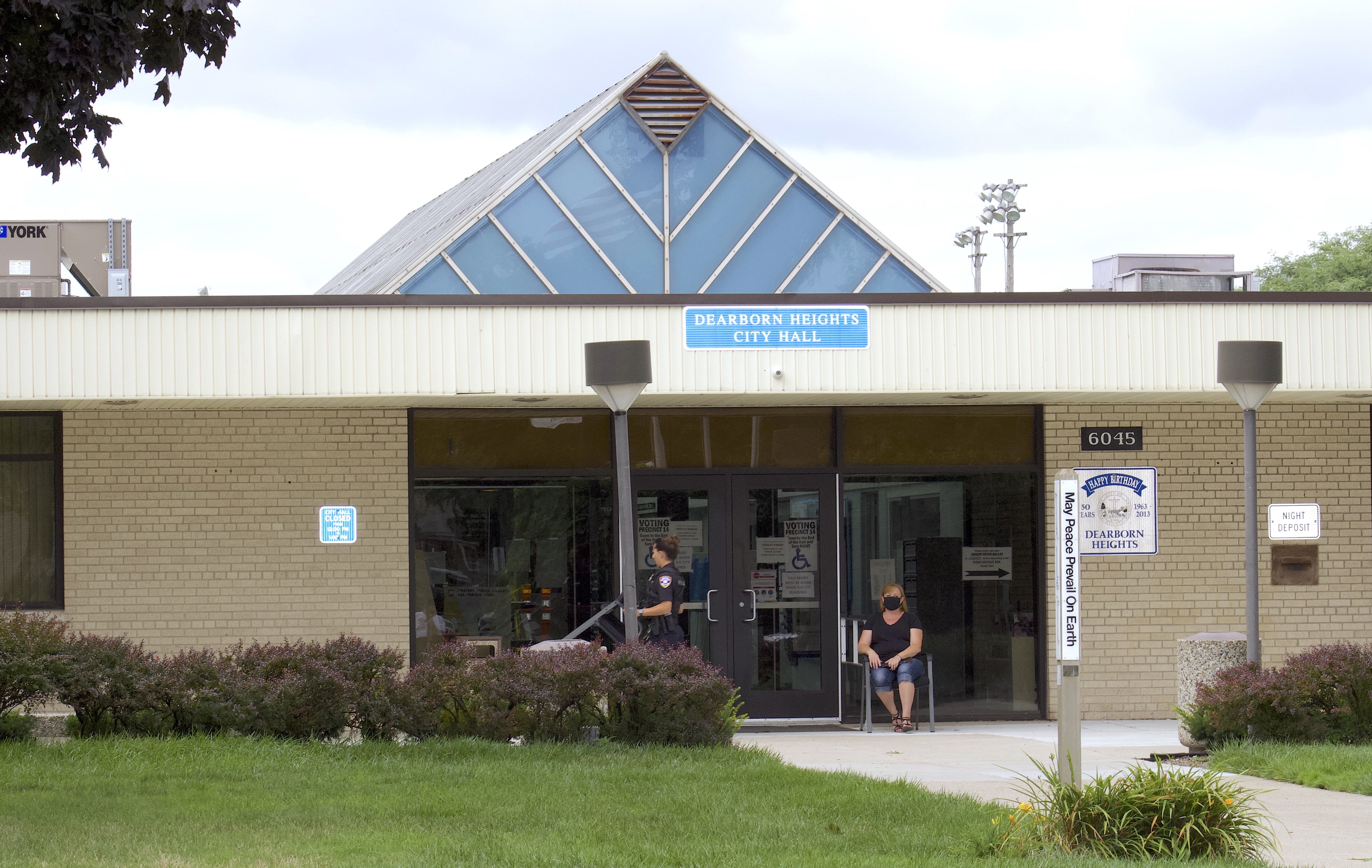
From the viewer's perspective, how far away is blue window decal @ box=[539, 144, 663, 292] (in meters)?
19.8

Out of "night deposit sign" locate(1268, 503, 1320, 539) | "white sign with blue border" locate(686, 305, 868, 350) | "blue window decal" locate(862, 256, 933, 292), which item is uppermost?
"blue window decal" locate(862, 256, 933, 292)

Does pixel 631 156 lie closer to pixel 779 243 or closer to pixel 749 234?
pixel 749 234

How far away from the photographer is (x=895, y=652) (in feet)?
43.9

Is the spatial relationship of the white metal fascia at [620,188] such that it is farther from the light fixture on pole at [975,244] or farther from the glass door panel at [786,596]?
the light fixture on pole at [975,244]


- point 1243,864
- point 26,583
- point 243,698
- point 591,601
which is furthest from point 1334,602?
point 26,583

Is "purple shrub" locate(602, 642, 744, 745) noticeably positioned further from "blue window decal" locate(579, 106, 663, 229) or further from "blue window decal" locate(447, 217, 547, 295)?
"blue window decal" locate(579, 106, 663, 229)

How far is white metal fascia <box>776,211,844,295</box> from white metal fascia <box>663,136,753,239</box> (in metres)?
1.59

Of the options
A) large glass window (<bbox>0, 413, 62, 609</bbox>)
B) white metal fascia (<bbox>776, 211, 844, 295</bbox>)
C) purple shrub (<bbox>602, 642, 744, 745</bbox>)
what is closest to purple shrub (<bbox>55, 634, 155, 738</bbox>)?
large glass window (<bbox>0, 413, 62, 609</bbox>)

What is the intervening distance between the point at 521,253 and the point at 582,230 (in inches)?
39.0

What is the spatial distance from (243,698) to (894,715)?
19.5 ft

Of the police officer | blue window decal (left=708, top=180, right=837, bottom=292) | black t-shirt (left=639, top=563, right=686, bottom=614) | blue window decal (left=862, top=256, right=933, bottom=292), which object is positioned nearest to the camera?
the police officer

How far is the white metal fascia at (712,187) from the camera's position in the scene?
20250mm

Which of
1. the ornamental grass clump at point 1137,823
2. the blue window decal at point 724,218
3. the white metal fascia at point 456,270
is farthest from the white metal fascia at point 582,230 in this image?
the ornamental grass clump at point 1137,823

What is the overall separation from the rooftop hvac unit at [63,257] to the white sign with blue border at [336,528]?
339 centimetres
